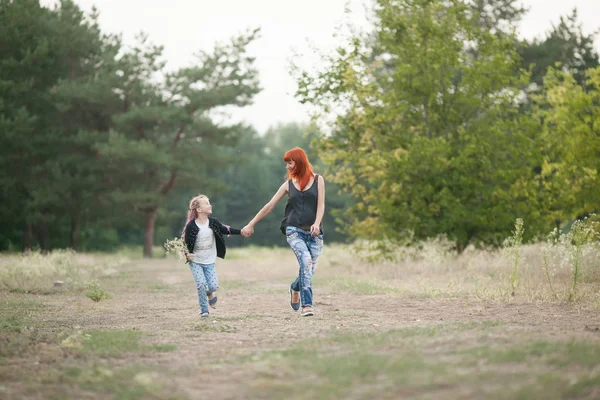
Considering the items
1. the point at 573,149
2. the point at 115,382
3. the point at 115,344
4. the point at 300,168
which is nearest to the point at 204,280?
the point at 300,168

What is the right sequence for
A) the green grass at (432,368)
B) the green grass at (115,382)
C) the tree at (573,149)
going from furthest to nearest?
the tree at (573,149), the green grass at (115,382), the green grass at (432,368)

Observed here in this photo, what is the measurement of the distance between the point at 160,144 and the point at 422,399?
3774 centimetres

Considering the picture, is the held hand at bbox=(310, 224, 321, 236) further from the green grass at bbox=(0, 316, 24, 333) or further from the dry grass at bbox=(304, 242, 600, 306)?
the green grass at bbox=(0, 316, 24, 333)

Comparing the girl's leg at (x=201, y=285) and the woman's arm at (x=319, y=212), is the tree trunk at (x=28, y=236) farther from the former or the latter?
the woman's arm at (x=319, y=212)

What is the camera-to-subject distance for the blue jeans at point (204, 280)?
976 centimetres

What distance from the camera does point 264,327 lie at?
823cm

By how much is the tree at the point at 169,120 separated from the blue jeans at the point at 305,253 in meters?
28.2

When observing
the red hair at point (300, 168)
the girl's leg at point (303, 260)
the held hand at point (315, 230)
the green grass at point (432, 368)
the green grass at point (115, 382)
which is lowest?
the green grass at point (115, 382)

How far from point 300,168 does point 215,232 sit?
1.63 metres

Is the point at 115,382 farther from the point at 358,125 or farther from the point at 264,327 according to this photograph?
the point at 358,125

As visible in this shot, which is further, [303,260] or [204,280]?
[204,280]

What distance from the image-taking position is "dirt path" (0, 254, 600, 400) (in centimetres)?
502

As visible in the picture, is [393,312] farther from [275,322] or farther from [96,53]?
[96,53]

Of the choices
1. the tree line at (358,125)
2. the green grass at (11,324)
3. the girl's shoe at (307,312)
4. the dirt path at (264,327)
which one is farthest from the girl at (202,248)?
the tree line at (358,125)
